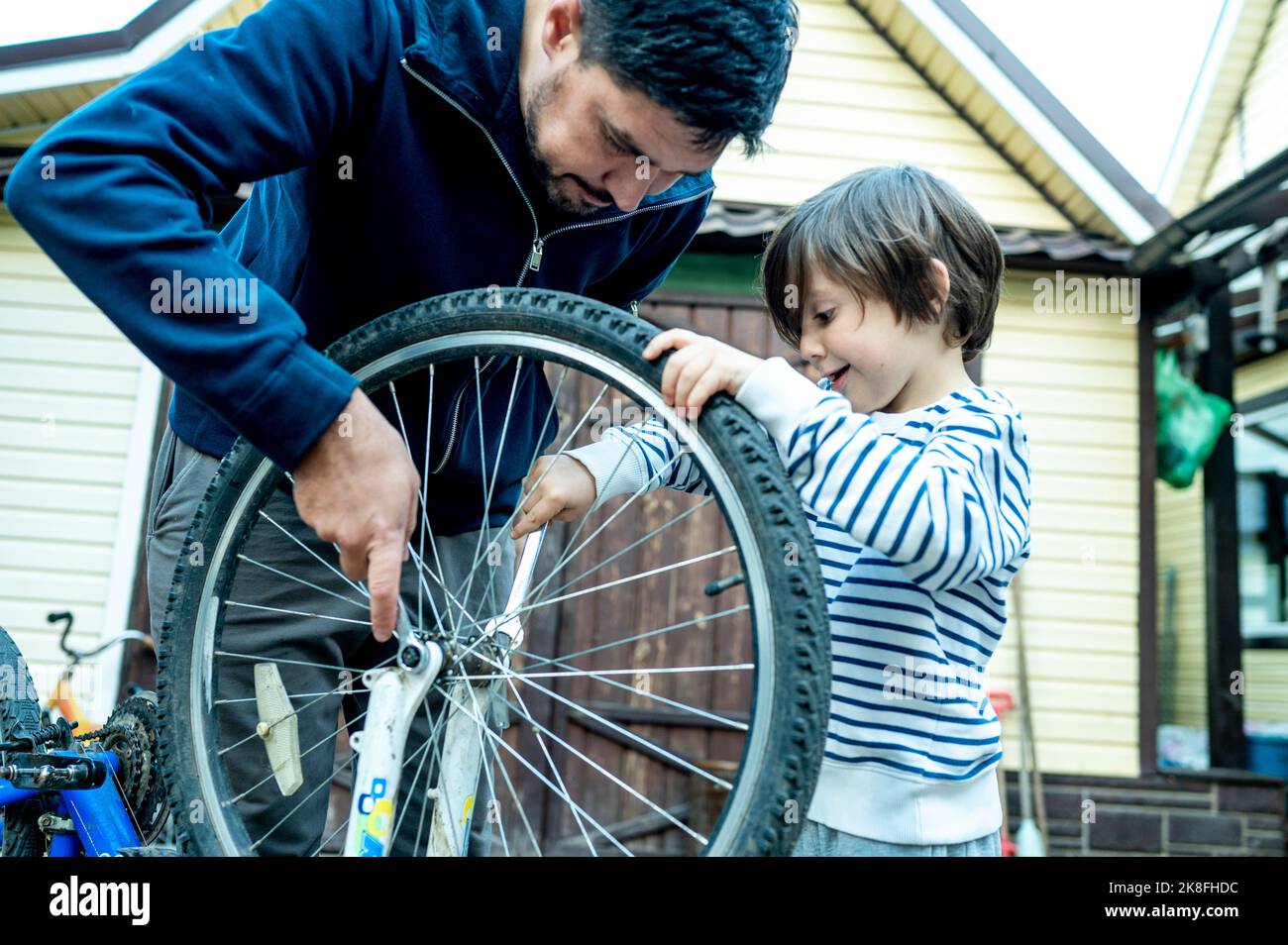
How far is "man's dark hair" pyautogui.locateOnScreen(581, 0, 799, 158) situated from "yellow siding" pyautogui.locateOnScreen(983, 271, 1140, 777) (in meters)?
Result: 3.32

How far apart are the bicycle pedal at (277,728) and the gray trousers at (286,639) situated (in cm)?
A: 4

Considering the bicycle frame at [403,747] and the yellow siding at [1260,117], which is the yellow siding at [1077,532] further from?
the bicycle frame at [403,747]

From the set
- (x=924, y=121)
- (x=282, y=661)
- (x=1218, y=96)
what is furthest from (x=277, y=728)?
(x=1218, y=96)

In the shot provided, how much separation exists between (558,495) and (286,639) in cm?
42

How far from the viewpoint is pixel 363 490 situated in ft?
2.95

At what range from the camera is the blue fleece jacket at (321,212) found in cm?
85

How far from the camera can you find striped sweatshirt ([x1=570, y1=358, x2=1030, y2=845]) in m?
0.96

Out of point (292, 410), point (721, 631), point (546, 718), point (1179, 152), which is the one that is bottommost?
point (546, 718)

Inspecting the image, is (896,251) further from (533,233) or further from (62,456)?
(62,456)

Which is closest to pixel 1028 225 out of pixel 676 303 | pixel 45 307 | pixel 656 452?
pixel 676 303

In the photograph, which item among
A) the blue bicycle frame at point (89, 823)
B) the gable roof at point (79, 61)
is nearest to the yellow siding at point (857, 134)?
the gable roof at point (79, 61)

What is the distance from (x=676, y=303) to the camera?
4.18 meters

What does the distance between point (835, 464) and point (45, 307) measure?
4.24 m

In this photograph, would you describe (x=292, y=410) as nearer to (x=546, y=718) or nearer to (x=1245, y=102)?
(x=546, y=718)
